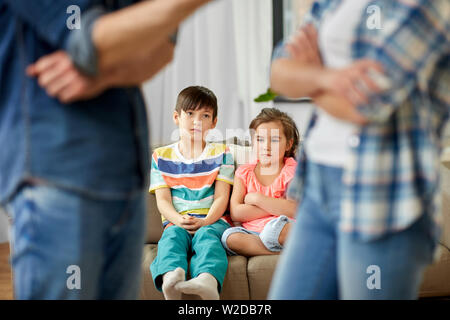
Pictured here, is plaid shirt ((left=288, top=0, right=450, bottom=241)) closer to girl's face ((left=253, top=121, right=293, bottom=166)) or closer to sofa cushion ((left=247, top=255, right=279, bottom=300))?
sofa cushion ((left=247, top=255, right=279, bottom=300))

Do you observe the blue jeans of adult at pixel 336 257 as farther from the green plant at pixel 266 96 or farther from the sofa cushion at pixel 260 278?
the green plant at pixel 266 96

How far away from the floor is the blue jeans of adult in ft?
5.58

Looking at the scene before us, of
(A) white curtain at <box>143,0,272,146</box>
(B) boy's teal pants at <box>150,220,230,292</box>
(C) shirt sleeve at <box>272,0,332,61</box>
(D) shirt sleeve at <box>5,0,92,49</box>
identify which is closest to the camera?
(D) shirt sleeve at <box>5,0,92,49</box>

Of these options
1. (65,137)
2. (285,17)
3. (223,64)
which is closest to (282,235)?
(65,137)

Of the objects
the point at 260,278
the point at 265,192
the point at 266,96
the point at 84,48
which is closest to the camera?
the point at 84,48

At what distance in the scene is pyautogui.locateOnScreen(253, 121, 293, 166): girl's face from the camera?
220 cm

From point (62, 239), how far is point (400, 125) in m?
0.48

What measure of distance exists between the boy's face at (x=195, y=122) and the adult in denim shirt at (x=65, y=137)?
1484mm

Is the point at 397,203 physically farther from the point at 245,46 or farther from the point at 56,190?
the point at 245,46

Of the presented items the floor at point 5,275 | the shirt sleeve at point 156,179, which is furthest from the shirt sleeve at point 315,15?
the floor at point 5,275

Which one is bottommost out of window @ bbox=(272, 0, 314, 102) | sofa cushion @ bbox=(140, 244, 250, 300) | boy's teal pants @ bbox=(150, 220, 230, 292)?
sofa cushion @ bbox=(140, 244, 250, 300)

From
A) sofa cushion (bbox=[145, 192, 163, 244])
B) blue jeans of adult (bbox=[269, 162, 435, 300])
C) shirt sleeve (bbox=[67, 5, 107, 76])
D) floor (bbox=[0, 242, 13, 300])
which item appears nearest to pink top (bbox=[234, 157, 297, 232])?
sofa cushion (bbox=[145, 192, 163, 244])

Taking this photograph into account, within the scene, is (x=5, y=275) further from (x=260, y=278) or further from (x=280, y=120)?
(x=280, y=120)

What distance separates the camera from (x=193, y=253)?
2004mm
